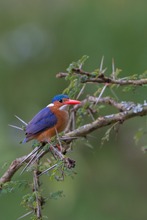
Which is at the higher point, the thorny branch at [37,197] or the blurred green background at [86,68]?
the blurred green background at [86,68]

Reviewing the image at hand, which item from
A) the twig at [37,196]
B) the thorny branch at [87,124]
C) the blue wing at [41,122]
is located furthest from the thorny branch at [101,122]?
the blue wing at [41,122]

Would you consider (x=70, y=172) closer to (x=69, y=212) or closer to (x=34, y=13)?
(x=69, y=212)

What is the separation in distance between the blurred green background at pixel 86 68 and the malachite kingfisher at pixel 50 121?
114 cm

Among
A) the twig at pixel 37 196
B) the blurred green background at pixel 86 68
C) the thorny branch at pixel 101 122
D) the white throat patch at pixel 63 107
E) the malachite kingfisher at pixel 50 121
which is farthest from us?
the blurred green background at pixel 86 68

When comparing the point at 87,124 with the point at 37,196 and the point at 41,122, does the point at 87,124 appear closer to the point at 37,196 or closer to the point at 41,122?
the point at 37,196

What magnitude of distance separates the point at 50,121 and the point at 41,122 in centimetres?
13

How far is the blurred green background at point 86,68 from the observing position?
587 cm

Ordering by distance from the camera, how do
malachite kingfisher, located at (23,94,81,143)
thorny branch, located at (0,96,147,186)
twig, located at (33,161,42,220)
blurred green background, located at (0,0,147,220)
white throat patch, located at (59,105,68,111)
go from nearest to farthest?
1. twig, located at (33,161,42,220)
2. thorny branch, located at (0,96,147,186)
3. malachite kingfisher, located at (23,94,81,143)
4. white throat patch, located at (59,105,68,111)
5. blurred green background, located at (0,0,147,220)

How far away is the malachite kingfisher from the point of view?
3750mm

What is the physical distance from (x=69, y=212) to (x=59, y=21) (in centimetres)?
197

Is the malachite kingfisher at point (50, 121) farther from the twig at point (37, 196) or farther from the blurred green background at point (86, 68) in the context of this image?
the blurred green background at point (86, 68)

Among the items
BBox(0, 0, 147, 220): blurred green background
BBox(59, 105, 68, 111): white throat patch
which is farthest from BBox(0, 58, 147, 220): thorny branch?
BBox(0, 0, 147, 220): blurred green background

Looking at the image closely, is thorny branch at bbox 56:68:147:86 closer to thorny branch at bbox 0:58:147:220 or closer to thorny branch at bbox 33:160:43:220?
thorny branch at bbox 0:58:147:220

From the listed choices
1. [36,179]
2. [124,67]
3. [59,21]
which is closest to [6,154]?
[124,67]
